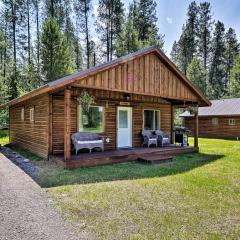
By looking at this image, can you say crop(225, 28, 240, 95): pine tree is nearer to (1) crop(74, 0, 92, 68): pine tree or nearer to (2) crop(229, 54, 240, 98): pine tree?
(2) crop(229, 54, 240, 98): pine tree

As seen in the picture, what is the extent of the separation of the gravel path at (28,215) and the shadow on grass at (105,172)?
0.58 meters

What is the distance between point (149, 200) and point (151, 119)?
7567 millimetres

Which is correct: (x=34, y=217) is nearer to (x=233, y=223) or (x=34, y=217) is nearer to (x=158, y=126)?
(x=233, y=223)

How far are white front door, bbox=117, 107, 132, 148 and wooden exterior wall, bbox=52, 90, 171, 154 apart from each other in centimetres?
21

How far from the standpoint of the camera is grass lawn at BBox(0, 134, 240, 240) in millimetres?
3428

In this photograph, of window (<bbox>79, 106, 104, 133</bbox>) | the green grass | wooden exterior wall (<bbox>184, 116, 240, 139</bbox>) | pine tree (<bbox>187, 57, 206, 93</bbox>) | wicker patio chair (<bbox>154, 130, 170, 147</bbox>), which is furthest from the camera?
pine tree (<bbox>187, 57, 206, 93</bbox>)

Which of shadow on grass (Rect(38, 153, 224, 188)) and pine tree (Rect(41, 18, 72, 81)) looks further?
pine tree (Rect(41, 18, 72, 81))

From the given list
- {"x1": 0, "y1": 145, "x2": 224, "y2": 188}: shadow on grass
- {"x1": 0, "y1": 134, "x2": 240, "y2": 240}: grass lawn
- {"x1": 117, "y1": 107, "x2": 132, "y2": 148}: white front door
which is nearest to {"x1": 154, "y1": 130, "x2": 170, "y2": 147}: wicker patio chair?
{"x1": 117, "y1": 107, "x2": 132, "y2": 148}: white front door

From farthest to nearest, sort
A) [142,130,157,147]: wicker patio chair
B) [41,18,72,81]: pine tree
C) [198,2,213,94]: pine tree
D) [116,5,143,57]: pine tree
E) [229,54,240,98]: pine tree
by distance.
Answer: [198,2,213,94]: pine tree
[229,54,240,98]: pine tree
[116,5,143,57]: pine tree
[41,18,72,81]: pine tree
[142,130,157,147]: wicker patio chair

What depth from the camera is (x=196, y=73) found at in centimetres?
2975

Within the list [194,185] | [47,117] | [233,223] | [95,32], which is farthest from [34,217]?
[95,32]

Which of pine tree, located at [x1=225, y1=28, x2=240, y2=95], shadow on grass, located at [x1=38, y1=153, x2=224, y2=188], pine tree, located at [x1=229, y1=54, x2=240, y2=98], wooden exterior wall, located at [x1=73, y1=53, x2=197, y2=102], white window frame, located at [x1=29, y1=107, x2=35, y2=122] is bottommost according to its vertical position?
shadow on grass, located at [x1=38, y1=153, x2=224, y2=188]

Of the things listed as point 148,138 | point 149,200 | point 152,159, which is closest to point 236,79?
point 148,138

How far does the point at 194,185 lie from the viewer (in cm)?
564
